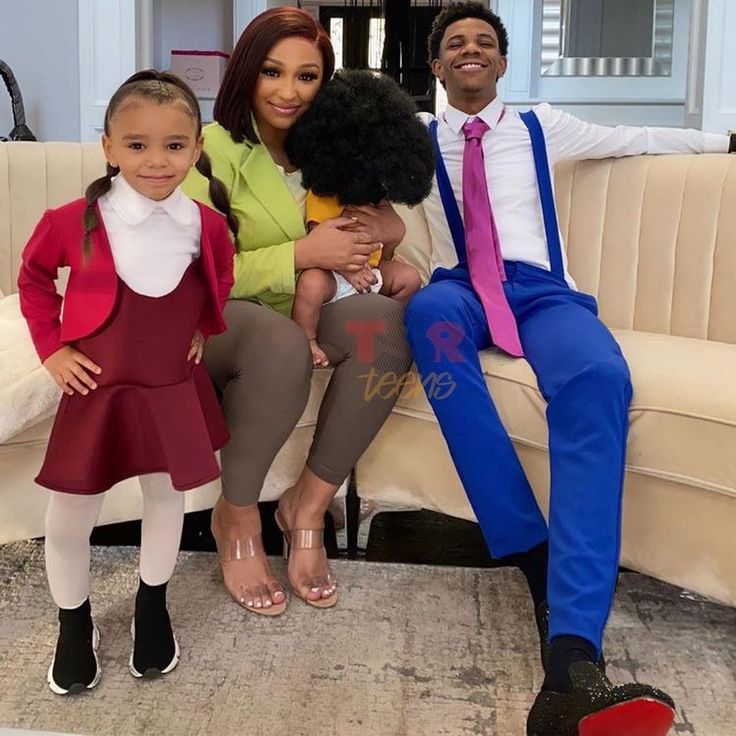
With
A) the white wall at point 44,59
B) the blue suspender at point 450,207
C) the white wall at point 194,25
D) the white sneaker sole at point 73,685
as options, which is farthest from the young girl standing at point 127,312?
the white wall at point 194,25

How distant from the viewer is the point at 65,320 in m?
1.02

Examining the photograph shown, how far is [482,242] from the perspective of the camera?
1535 millimetres

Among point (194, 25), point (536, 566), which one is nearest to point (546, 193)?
point (536, 566)

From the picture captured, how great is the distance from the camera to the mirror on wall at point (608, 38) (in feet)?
13.4

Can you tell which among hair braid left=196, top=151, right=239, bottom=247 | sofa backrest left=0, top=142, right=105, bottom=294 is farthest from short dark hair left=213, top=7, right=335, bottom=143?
sofa backrest left=0, top=142, right=105, bottom=294

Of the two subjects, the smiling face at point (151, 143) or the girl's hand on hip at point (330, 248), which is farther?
the girl's hand on hip at point (330, 248)

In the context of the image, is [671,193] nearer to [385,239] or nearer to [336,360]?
[385,239]

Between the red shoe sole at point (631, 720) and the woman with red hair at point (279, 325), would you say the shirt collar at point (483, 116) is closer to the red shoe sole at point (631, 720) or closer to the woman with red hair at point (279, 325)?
the woman with red hair at point (279, 325)

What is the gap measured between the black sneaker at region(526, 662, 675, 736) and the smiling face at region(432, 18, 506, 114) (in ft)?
3.71

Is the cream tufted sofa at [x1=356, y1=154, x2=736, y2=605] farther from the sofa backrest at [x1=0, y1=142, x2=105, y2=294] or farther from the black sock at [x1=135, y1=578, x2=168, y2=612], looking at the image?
the sofa backrest at [x1=0, y1=142, x2=105, y2=294]

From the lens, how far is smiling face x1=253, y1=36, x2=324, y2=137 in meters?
1.31

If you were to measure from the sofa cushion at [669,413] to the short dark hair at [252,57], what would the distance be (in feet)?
1.84

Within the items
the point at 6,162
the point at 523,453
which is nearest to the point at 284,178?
the point at 523,453

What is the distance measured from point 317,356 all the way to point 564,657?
603mm
